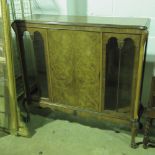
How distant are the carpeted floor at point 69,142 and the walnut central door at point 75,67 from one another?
266mm

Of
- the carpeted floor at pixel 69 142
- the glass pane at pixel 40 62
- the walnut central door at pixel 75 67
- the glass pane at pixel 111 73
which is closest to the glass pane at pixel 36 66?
→ the glass pane at pixel 40 62

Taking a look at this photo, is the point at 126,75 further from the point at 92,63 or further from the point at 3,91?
the point at 3,91

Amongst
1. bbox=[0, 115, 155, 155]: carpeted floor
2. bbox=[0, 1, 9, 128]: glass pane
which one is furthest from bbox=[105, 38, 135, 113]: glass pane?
bbox=[0, 1, 9, 128]: glass pane

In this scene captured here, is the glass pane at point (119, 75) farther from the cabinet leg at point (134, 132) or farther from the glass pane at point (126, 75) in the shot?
the cabinet leg at point (134, 132)

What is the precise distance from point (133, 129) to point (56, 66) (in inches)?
28.3

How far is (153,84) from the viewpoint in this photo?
165 centimetres

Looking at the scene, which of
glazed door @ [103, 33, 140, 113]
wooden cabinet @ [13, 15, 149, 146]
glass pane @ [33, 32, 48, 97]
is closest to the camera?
wooden cabinet @ [13, 15, 149, 146]

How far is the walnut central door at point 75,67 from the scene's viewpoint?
1.62 metres

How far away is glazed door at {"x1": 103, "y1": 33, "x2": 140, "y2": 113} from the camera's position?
5.52 feet

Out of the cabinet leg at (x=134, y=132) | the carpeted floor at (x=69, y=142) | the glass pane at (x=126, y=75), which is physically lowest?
the carpeted floor at (x=69, y=142)

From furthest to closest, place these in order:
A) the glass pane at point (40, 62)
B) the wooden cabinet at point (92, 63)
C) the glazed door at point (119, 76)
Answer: the glass pane at point (40, 62), the glazed door at point (119, 76), the wooden cabinet at point (92, 63)

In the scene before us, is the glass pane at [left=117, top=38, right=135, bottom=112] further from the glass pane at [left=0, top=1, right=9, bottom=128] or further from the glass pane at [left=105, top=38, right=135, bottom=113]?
the glass pane at [left=0, top=1, right=9, bottom=128]

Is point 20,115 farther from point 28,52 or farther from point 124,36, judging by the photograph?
point 124,36

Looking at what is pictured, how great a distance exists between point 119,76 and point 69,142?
2.09 ft
